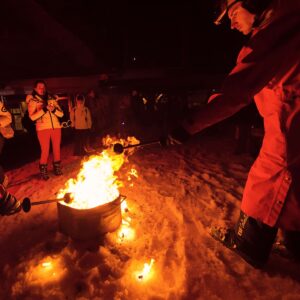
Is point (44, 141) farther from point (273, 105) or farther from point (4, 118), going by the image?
point (273, 105)

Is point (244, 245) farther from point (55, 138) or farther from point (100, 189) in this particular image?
point (55, 138)

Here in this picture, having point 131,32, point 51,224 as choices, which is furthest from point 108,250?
point 131,32

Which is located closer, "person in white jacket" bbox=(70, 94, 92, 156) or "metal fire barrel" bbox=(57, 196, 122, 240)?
"metal fire barrel" bbox=(57, 196, 122, 240)

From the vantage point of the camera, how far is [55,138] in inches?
268

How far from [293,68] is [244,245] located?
6.54 feet

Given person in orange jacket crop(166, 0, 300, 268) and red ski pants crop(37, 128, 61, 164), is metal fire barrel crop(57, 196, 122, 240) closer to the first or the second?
person in orange jacket crop(166, 0, 300, 268)

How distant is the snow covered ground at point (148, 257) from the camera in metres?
2.95

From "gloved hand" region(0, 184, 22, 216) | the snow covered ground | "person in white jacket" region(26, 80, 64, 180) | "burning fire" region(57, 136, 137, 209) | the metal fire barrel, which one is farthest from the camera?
"person in white jacket" region(26, 80, 64, 180)

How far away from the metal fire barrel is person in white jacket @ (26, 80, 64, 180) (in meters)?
3.09

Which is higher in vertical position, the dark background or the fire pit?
the dark background

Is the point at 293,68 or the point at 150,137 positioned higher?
the point at 293,68

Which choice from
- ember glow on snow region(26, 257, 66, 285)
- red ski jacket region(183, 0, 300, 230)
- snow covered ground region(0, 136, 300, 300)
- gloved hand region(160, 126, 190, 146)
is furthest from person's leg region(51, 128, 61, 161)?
red ski jacket region(183, 0, 300, 230)

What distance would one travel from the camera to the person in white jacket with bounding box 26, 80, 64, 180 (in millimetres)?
6301

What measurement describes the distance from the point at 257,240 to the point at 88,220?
2248mm
